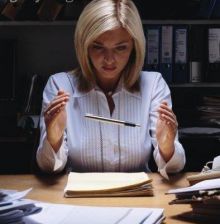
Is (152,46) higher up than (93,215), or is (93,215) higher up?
(152,46)

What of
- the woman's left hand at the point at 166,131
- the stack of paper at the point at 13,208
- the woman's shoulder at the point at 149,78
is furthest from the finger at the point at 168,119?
the stack of paper at the point at 13,208

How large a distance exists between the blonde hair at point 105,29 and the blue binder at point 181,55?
0.67 metres

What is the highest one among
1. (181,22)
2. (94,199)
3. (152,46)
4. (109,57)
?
(181,22)

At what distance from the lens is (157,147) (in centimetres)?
183

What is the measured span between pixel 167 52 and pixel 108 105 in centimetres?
80

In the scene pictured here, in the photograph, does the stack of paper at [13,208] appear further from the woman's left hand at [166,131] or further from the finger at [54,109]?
the woman's left hand at [166,131]

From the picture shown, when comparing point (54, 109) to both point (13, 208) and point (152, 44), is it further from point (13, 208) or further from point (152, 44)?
point (152, 44)

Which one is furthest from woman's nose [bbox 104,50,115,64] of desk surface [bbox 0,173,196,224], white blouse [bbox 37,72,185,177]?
desk surface [bbox 0,173,196,224]

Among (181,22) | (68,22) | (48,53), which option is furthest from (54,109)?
(48,53)

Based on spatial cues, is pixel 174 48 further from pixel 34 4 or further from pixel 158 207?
pixel 158 207

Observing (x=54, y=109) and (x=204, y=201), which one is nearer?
(x=204, y=201)

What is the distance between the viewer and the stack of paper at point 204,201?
3.88 feet

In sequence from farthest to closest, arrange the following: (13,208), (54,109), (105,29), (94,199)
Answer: (105,29), (54,109), (94,199), (13,208)

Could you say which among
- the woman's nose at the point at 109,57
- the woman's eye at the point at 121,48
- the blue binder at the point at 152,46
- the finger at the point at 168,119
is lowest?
the finger at the point at 168,119
